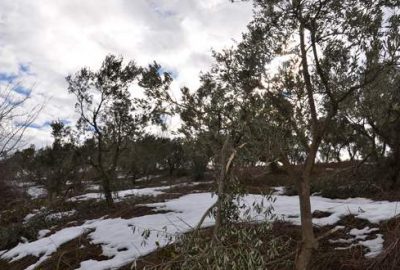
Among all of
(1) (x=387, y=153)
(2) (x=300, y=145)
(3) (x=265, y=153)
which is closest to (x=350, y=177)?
(1) (x=387, y=153)

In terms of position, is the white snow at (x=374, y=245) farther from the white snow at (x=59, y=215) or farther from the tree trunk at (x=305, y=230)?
the white snow at (x=59, y=215)

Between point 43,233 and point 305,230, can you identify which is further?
point 43,233

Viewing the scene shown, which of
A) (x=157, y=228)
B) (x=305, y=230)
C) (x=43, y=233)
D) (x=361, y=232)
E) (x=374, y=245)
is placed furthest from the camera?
(x=43, y=233)

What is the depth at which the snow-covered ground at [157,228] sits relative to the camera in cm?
976

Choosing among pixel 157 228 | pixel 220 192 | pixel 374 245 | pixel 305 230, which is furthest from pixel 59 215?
pixel 220 192

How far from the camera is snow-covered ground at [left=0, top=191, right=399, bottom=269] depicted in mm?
9758

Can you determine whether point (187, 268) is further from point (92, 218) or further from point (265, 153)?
point (92, 218)

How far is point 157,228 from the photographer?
38.0 ft

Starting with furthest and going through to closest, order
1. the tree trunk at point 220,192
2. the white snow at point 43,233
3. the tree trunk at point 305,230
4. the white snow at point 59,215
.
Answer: the white snow at point 59,215, the white snow at point 43,233, the tree trunk at point 305,230, the tree trunk at point 220,192

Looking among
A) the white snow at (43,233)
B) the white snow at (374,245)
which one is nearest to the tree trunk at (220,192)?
the white snow at (374,245)

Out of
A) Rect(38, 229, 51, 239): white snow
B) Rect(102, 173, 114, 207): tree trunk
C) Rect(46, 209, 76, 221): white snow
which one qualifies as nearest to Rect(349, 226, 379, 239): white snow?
Rect(38, 229, 51, 239): white snow

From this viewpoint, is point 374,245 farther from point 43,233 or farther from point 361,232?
point 43,233

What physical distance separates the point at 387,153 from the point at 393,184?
2319 millimetres

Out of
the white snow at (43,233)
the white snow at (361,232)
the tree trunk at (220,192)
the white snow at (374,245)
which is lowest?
the white snow at (43,233)
